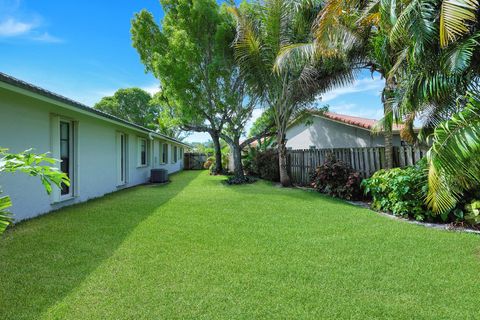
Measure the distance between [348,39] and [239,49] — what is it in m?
5.09

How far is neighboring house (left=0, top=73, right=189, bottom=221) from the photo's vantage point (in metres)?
5.33

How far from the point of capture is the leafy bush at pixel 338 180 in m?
8.78

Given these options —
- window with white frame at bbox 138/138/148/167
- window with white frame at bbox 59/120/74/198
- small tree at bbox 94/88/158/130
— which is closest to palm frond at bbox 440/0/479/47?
window with white frame at bbox 59/120/74/198

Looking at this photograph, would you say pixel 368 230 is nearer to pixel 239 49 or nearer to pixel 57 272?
pixel 57 272

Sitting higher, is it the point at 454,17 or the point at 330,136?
the point at 454,17

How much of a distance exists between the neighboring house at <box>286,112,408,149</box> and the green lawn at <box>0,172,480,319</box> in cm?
881

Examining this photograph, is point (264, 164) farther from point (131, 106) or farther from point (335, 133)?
point (131, 106)

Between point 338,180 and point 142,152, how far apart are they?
33.9ft

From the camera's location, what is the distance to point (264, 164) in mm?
14992

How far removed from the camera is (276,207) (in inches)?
292

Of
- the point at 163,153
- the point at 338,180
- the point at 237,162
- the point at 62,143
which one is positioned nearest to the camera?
the point at 62,143

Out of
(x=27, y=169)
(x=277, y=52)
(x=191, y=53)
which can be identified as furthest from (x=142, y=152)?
(x=27, y=169)

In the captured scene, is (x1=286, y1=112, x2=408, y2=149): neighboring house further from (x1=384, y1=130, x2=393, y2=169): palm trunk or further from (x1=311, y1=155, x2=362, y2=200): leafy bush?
(x1=384, y1=130, x2=393, y2=169): palm trunk

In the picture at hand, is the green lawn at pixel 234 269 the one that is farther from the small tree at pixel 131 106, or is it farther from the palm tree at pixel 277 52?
the small tree at pixel 131 106
